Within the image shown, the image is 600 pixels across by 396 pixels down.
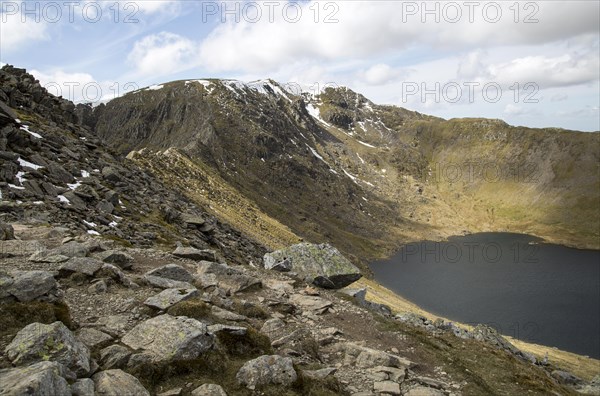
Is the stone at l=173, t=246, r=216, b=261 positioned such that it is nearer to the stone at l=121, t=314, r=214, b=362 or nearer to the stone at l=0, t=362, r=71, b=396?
the stone at l=121, t=314, r=214, b=362

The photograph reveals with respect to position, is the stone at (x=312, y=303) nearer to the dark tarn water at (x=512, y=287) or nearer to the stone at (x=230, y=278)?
the stone at (x=230, y=278)

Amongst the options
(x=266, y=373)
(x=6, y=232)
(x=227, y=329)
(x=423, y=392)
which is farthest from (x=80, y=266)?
(x=423, y=392)

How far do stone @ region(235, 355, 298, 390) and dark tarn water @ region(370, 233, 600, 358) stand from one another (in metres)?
93.2

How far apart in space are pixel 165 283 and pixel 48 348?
7257 millimetres

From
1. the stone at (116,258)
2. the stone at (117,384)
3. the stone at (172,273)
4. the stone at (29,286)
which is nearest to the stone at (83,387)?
the stone at (117,384)

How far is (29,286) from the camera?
1263 cm

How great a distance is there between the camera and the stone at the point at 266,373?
1143cm

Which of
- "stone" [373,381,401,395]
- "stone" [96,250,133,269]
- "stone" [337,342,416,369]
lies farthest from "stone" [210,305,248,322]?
"stone" [96,250,133,269]

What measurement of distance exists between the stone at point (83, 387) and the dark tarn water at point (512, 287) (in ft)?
322

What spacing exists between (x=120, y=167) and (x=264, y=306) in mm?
33686

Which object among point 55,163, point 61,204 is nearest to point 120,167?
point 55,163

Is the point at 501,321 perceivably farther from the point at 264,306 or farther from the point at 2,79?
the point at 2,79

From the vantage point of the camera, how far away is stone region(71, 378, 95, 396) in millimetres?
8914

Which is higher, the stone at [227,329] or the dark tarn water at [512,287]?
the stone at [227,329]
